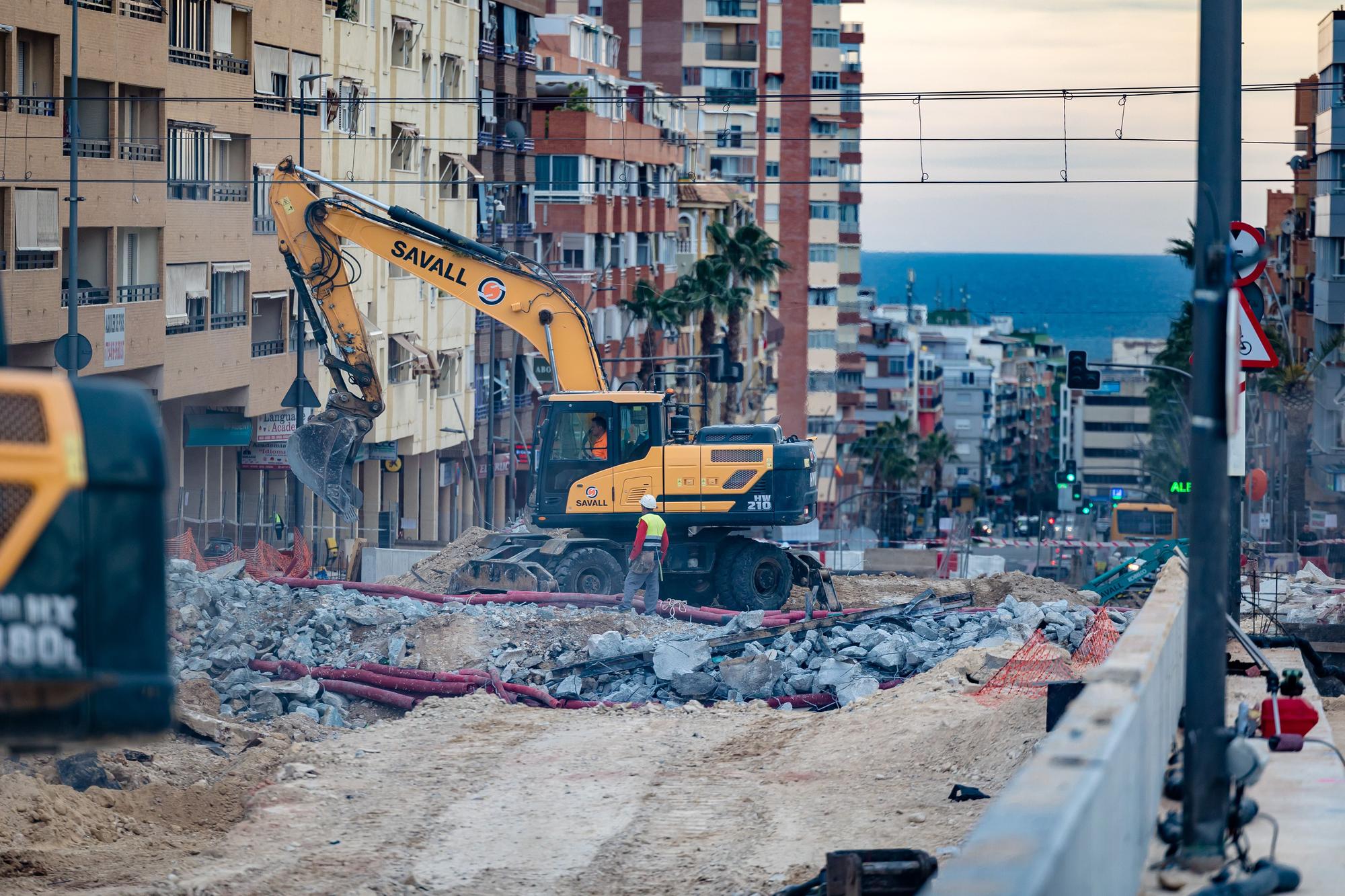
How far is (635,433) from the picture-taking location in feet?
90.1

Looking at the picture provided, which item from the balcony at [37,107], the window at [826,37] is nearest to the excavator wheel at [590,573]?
the balcony at [37,107]

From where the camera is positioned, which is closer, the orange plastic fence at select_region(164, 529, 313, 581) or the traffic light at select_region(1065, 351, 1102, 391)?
the orange plastic fence at select_region(164, 529, 313, 581)

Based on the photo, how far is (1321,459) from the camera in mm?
68312

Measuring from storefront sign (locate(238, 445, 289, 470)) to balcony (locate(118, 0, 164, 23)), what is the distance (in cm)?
1160

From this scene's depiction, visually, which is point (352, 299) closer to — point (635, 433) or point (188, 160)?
point (635, 433)

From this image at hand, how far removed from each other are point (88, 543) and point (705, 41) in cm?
10596

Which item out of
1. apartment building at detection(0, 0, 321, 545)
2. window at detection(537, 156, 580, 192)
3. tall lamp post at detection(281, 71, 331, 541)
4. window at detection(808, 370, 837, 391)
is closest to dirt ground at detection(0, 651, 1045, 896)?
apartment building at detection(0, 0, 321, 545)

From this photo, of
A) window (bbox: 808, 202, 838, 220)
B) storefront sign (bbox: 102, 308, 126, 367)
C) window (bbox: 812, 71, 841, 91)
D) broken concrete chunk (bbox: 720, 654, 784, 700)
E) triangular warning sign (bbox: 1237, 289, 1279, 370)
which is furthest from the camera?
window (bbox: 812, 71, 841, 91)

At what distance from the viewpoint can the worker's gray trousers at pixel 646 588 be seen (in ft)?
84.1

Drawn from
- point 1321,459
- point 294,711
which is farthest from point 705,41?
point 294,711

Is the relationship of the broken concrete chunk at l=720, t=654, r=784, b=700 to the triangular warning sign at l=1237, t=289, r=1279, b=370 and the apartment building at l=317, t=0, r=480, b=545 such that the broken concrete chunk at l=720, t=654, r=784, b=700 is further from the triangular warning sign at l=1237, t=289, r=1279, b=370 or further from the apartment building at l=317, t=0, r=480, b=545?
the apartment building at l=317, t=0, r=480, b=545

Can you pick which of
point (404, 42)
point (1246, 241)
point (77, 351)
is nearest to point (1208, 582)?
point (1246, 241)

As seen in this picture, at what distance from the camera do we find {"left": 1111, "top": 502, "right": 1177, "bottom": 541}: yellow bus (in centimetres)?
8469

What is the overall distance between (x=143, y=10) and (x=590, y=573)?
18.0 metres
